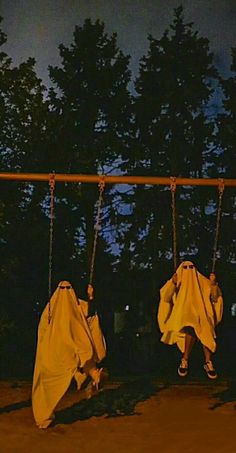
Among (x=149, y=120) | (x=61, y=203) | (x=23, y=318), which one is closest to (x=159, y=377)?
(x=23, y=318)

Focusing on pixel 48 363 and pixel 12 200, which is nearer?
pixel 48 363

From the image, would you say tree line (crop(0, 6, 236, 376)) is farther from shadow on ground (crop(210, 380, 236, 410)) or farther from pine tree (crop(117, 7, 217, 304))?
shadow on ground (crop(210, 380, 236, 410))

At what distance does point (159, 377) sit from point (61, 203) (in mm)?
6075

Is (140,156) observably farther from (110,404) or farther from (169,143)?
(110,404)

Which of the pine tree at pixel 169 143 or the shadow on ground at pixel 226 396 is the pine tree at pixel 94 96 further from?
the shadow on ground at pixel 226 396

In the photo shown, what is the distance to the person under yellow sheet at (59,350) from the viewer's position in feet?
33.3

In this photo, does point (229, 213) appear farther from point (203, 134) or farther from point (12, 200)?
point (12, 200)

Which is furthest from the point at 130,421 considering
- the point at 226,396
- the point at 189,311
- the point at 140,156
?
the point at 140,156

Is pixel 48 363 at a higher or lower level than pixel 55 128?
lower

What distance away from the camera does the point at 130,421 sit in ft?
36.5

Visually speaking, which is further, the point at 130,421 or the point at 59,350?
the point at 130,421

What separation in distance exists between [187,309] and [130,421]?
232 cm

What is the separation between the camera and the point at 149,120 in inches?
874

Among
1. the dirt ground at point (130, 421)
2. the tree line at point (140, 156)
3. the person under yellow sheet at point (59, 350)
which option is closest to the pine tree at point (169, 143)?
the tree line at point (140, 156)
